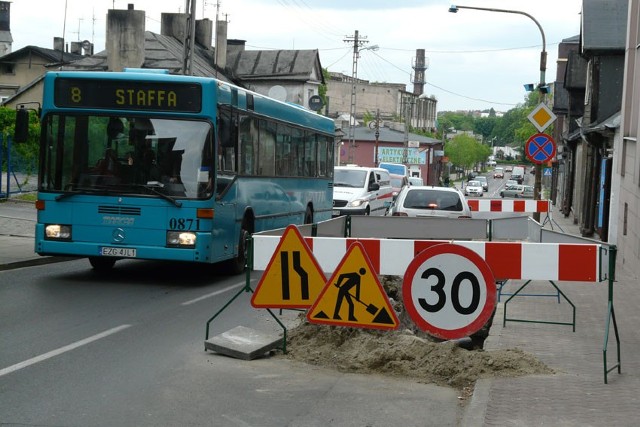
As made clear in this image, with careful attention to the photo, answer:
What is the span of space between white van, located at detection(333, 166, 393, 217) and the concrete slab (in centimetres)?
2217

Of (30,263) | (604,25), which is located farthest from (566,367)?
(604,25)

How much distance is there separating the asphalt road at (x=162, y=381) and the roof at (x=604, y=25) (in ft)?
78.4

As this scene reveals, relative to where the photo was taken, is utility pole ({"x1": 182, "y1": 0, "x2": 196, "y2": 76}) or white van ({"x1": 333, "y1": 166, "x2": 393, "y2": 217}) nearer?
utility pole ({"x1": 182, "y1": 0, "x2": 196, "y2": 76})

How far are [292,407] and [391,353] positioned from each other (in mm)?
1722

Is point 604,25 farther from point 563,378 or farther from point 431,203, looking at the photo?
point 563,378

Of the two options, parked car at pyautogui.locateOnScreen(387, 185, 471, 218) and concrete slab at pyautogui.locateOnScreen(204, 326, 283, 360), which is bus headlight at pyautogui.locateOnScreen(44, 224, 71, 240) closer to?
concrete slab at pyautogui.locateOnScreen(204, 326, 283, 360)

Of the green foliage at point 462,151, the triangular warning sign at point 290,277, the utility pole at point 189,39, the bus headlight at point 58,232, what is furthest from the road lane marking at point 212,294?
the green foliage at point 462,151

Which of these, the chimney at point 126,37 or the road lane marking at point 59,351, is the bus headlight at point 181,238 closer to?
the road lane marking at point 59,351

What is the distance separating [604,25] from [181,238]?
24457 millimetres

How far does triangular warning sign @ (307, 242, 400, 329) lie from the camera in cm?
884

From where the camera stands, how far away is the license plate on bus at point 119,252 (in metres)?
14.9

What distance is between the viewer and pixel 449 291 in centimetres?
859

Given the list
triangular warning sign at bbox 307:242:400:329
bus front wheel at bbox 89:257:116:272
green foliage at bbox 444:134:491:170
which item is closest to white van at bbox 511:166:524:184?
green foliage at bbox 444:134:491:170

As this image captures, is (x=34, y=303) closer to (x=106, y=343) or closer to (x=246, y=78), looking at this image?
(x=106, y=343)
